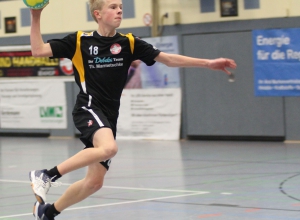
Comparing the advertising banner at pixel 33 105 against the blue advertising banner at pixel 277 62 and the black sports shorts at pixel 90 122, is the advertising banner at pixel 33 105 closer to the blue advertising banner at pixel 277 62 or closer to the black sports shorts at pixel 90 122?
the blue advertising banner at pixel 277 62

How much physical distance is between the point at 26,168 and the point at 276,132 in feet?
19.1

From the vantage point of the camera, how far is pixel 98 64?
21.4 feet

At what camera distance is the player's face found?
6.49 m

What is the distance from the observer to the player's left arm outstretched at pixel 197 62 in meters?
6.32

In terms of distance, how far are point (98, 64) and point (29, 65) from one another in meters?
13.4

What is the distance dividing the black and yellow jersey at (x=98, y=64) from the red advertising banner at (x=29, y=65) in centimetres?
1217

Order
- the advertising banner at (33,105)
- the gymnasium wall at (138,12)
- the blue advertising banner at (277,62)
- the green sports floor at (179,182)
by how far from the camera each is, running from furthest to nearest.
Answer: the advertising banner at (33,105) → the gymnasium wall at (138,12) → the blue advertising banner at (277,62) → the green sports floor at (179,182)

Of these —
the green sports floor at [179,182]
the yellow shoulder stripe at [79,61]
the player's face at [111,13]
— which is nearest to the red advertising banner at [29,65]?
the green sports floor at [179,182]

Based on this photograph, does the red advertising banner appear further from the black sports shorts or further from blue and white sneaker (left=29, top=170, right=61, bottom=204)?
blue and white sneaker (left=29, top=170, right=61, bottom=204)

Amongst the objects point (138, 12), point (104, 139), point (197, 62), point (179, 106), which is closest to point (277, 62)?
point (179, 106)

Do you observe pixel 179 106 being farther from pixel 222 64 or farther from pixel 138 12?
pixel 222 64

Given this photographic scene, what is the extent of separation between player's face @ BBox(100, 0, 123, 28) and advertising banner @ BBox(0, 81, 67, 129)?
12557mm

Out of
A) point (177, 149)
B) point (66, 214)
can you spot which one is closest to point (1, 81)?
point (177, 149)

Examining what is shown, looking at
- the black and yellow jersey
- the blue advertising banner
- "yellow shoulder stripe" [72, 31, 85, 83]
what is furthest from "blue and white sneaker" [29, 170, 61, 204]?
the blue advertising banner
